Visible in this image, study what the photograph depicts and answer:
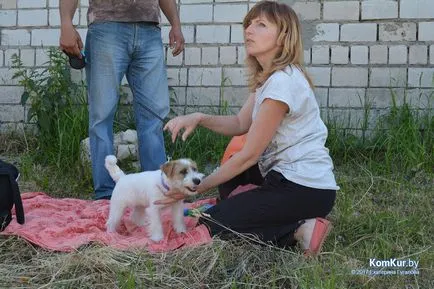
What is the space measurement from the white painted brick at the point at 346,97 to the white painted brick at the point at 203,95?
101 cm

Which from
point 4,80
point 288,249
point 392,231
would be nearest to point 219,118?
point 288,249

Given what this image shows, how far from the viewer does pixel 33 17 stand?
22.1 ft

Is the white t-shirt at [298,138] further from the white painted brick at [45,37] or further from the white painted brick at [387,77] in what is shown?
the white painted brick at [45,37]

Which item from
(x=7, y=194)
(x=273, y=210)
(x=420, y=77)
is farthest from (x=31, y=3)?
(x=273, y=210)

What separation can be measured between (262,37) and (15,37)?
12.6ft

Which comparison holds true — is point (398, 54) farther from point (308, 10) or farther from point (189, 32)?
point (189, 32)

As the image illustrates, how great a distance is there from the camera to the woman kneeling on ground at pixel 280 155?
3.53m

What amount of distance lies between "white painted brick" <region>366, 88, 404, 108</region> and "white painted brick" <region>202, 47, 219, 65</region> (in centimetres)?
136

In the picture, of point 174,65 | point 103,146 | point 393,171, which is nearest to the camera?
point 103,146

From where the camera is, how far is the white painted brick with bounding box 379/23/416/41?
600cm

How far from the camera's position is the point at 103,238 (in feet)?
11.9

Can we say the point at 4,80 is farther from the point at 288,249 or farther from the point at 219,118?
the point at 288,249

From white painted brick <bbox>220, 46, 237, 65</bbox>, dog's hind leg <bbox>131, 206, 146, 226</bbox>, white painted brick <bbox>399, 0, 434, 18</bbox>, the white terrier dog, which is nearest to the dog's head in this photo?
the white terrier dog

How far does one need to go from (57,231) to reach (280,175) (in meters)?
1.21
